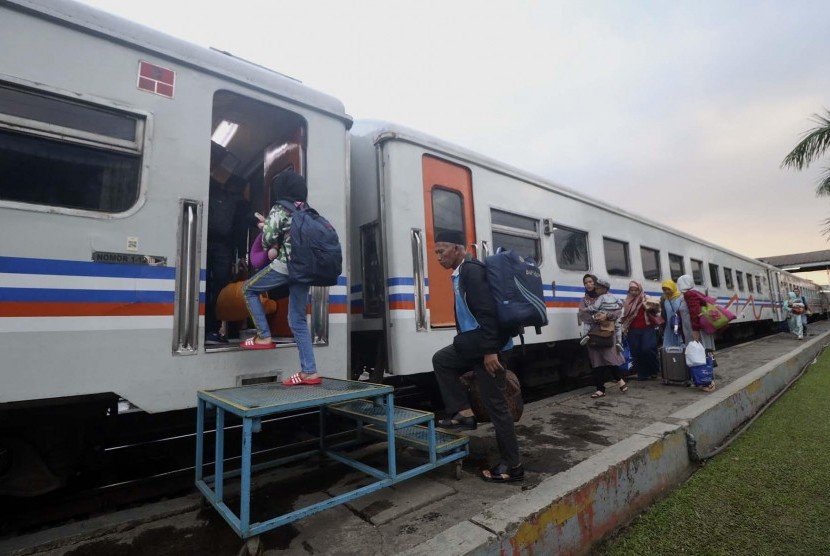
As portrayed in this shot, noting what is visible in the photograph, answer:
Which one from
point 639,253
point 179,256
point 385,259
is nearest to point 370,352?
point 385,259

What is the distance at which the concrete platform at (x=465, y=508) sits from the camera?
7.13 ft

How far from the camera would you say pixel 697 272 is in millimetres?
10234

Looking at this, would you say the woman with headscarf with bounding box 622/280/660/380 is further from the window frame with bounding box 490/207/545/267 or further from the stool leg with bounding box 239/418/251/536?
the stool leg with bounding box 239/418/251/536

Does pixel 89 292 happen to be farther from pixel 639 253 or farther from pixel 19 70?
pixel 639 253

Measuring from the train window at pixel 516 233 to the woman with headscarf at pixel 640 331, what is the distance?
6.49ft

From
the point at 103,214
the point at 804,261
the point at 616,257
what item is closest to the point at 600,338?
the point at 616,257

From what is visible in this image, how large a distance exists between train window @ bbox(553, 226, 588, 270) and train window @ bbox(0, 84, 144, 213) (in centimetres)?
486

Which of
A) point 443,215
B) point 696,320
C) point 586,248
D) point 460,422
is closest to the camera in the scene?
point 460,422

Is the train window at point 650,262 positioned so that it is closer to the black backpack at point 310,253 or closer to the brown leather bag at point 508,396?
the brown leather bag at point 508,396

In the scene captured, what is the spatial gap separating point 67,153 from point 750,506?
16.0 ft

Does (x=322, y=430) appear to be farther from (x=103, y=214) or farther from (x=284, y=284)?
(x=103, y=214)

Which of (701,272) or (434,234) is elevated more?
(701,272)

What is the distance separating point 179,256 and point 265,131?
2.24m

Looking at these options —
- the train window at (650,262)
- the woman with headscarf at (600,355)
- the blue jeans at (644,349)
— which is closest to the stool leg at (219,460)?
the woman with headscarf at (600,355)
